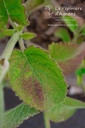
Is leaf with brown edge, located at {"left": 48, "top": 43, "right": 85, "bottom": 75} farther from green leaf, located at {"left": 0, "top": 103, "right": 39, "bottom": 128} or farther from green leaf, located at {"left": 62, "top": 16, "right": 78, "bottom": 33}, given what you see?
green leaf, located at {"left": 0, "top": 103, "right": 39, "bottom": 128}

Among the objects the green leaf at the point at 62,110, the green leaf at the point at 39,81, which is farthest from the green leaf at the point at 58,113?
the green leaf at the point at 39,81

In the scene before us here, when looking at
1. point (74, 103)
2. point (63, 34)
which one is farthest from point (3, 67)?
point (63, 34)

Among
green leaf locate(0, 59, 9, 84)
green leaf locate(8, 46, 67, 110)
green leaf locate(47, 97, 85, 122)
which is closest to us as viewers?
green leaf locate(0, 59, 9, 84)

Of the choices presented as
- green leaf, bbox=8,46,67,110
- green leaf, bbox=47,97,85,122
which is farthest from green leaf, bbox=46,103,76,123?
green leaf, bbox=8,46,67,110

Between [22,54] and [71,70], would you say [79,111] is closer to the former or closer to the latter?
[71,70]

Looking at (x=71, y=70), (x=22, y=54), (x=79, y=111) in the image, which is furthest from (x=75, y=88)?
(x=22, y=54)

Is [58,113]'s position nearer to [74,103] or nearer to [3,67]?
[74,103]

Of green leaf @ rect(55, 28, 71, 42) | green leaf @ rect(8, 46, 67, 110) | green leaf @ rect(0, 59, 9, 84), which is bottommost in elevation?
green leaf @ rect(8, 46, 67, 110)
